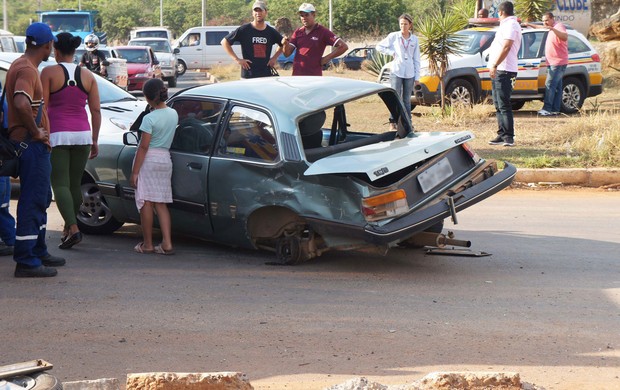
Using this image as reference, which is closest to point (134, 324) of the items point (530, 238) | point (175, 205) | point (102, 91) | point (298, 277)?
point (298, 277)

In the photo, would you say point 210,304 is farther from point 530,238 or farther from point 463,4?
point 463,4

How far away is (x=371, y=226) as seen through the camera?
7.25 meters

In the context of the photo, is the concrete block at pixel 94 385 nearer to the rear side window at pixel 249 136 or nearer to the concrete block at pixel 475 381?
the concrete block at pixel 475 381

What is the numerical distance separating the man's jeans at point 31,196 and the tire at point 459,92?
40.7 ft

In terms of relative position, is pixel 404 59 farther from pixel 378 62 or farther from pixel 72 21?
pixel 72 21

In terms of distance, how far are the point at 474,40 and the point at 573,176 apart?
7.80 meters

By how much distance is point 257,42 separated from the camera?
485 inches

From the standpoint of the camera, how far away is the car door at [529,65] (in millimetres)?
19344

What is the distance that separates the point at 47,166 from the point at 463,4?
1931 cm

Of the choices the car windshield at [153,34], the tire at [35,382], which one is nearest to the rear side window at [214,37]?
the car windshield at [153,34]

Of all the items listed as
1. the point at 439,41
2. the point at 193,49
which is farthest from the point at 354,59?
the point at 439,41

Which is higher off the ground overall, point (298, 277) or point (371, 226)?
point (371, 226)

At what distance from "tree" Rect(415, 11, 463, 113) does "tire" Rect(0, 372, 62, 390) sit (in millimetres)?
14469

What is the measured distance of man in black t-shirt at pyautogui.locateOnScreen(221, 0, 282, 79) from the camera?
40.4 ft
